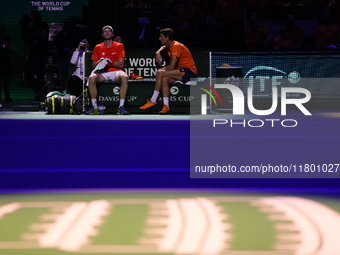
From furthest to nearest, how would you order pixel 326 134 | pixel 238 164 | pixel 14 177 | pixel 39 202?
pixel 326 134, pixel 238 164, pixel 14 177, pixel 39 202

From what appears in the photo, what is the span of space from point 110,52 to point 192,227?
856 cm

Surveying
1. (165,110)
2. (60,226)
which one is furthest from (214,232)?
(165,110)

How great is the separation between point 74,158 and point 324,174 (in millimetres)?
2356

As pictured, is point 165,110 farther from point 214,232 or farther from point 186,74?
point 214,232

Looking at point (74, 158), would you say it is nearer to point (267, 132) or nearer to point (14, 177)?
point (14, 177)

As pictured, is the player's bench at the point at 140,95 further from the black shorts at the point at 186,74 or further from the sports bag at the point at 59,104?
the sports bag at the point at 59,104

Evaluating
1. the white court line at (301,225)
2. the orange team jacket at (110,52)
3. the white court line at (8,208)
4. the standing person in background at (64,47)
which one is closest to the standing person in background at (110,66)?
the orange team jacket at (110,52)

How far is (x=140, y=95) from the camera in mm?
11461

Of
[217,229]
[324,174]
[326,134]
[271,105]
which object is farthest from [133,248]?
[271,105]

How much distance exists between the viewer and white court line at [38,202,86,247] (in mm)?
2672

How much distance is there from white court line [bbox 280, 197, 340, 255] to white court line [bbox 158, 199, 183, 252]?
2.23ft

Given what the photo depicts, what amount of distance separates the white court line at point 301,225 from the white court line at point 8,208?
1558mm

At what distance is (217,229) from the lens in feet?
9.50

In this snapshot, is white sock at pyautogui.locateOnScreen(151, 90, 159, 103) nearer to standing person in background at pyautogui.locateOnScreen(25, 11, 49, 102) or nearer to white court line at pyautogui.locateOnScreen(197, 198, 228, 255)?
standing person in background at pyautogui.locateOnScreen(25, 11, 49, 102)
